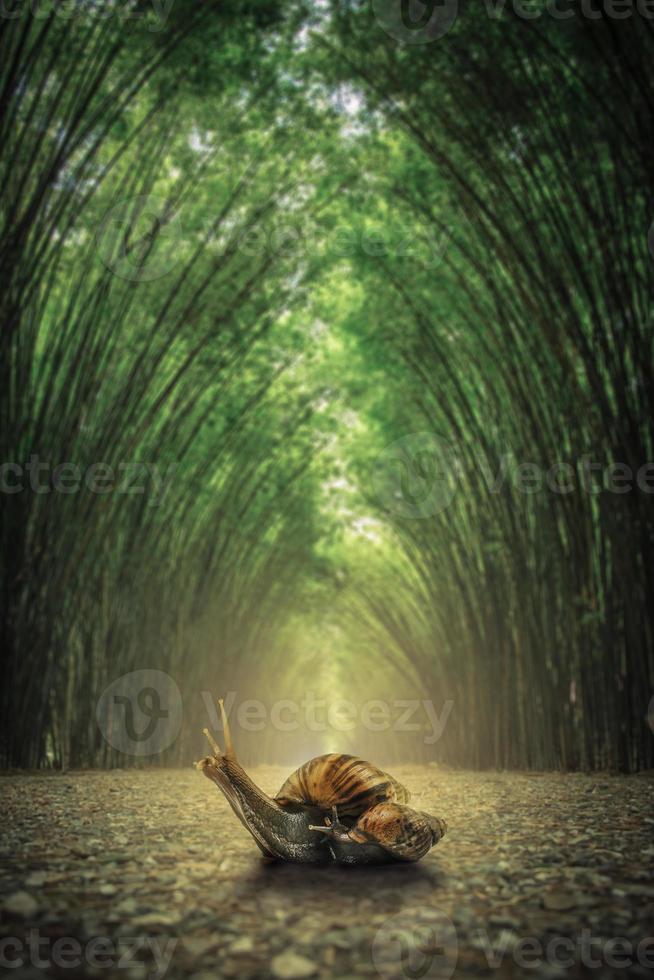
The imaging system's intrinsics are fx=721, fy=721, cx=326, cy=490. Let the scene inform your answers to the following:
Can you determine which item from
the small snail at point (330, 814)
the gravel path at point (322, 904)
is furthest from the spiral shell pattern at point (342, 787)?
the gravel path at point (322, 904)

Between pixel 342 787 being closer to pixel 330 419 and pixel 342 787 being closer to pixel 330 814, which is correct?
pixel 330 814

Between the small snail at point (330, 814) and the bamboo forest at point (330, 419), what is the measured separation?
1 cm

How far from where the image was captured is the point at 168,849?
6.95 feet

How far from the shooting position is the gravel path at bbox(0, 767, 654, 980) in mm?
1207

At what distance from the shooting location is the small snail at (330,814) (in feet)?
5.97

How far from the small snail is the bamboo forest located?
1 centimetres

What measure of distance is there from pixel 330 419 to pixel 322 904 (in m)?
7.11

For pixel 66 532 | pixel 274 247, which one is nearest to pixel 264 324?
pixel 274 247

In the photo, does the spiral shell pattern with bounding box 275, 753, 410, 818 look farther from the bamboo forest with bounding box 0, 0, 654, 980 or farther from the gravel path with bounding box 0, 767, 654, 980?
the gravel path with bounding box 0, 767, 654, 980

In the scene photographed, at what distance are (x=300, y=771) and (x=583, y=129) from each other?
10.5 feet

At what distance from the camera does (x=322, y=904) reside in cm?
154

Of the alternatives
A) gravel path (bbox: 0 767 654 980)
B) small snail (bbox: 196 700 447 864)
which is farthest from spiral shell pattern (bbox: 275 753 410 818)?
gravel path (bbox: 0 767 654 980)

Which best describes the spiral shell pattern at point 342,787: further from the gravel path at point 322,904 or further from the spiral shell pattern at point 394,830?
the gravel path at point 322,904

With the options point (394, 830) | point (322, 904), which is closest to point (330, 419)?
point (394, 830)
